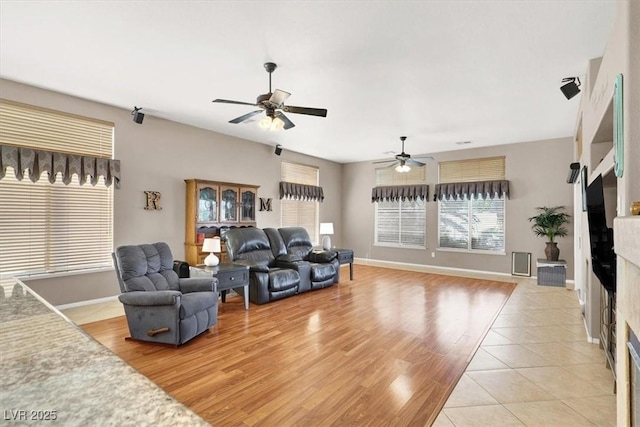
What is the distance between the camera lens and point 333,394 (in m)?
2.45

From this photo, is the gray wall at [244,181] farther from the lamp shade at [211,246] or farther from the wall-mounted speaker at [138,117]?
the lamp shade at [211,246]

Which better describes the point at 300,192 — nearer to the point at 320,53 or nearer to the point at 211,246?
the point at 211,246

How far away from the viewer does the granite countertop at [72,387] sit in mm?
625

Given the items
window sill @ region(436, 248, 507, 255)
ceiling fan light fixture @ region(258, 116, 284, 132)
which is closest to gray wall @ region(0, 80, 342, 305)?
ceiling fan light fixture @ region(258, 116, 284, 132)

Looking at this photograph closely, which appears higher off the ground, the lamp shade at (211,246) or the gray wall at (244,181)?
the gray wall at (244,181)

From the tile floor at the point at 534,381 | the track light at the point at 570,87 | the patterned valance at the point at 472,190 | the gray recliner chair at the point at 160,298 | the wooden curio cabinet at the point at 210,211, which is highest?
the track light at the point at 570,87

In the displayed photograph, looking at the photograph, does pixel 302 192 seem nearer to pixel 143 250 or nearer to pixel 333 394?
pixel 143 250

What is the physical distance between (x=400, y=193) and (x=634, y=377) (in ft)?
24.2

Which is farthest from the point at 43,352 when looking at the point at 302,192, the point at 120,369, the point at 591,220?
the point at 302,192

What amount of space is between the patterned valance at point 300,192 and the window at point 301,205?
0.15m

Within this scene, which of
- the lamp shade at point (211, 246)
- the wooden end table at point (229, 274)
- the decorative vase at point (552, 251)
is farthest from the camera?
the decorative vase at point (552, 251)

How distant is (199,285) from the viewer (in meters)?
3.88

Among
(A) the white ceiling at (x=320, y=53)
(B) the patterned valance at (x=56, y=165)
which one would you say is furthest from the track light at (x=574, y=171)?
(B) the patterned valance at (x=56, y=165)

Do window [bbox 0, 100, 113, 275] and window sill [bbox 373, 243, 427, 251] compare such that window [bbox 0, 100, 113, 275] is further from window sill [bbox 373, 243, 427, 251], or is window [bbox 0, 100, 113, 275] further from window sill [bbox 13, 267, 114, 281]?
window sill [bbox 373, 243, 427, 251]
